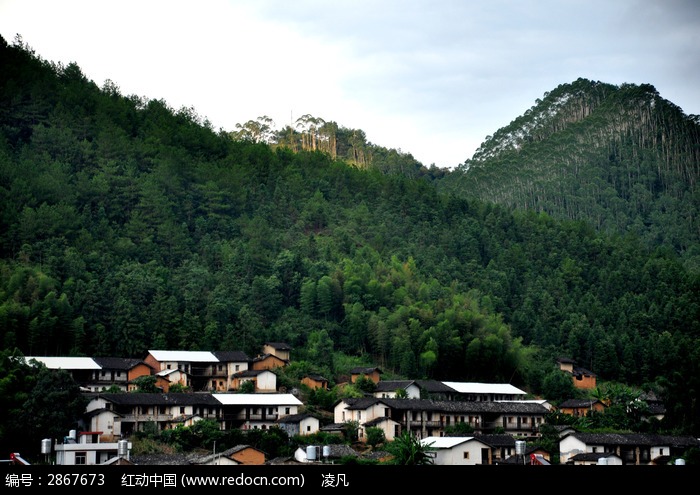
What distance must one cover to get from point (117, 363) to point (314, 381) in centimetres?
929

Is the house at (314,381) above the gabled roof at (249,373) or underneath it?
underneath

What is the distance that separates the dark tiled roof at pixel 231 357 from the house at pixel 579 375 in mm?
18592

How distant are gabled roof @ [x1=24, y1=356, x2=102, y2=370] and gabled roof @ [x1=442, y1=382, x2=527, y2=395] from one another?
1689 cm

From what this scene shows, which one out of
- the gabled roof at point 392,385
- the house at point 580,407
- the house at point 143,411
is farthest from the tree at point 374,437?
the house at point 580,407

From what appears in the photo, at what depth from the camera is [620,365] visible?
5850 centimetres

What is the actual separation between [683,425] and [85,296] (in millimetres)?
29354

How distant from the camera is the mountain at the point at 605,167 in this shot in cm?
9600

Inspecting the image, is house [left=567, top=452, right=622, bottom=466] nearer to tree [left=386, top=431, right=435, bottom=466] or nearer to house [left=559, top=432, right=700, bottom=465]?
house [left=559, top=432, right=700, bottom=465]

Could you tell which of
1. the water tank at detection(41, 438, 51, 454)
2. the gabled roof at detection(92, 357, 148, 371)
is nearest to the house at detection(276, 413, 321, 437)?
the gabled roof at detection(92, 357, 148, 371)

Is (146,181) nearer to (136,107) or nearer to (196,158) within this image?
(196,158)

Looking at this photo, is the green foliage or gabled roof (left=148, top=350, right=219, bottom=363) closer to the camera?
the green foliage

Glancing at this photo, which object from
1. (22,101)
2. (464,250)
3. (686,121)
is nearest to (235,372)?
(464,250)

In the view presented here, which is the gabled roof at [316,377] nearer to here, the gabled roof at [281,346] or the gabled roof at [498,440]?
the gabled roof at [281,346]

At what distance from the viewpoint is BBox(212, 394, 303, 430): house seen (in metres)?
42.1
